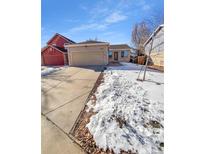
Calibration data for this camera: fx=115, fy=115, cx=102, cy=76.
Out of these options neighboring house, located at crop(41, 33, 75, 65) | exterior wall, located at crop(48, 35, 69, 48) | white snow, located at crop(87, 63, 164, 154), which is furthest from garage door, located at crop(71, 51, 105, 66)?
white snow, located at crop(87, 63, 164, 154)

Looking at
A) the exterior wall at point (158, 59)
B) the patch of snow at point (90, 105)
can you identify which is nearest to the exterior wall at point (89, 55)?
the exterior wall at point (158, 59)

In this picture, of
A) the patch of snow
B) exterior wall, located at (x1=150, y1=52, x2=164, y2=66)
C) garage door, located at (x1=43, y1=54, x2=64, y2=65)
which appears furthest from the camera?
garage door, located at (x1=43, y1=54, x2=64, y2=65)

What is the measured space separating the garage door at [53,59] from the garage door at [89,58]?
432 cm

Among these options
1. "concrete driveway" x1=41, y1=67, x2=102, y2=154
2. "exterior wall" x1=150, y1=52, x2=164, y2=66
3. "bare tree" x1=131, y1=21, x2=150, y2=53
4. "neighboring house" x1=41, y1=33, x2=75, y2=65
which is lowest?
"concrete driveway" x1=41, y1=67, x2=102, y2=154

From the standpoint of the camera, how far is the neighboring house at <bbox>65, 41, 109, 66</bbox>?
1391 centimetres

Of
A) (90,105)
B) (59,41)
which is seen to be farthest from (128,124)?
(59,41)

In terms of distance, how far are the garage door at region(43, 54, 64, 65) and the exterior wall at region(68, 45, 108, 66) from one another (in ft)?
13.2

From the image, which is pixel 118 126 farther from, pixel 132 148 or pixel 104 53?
pixel 104 53

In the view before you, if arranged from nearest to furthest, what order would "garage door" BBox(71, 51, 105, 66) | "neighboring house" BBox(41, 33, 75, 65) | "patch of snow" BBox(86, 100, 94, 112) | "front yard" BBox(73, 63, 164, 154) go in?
1. "front yard" BBox(73, 63, 164, 154)
2. "patch of snow" BBox(86, 100, 94, 112)
3. "garage door" BBox(71, 51, 105, 66)
4. "neighboring house" BBox(41, 33, 75, 65)

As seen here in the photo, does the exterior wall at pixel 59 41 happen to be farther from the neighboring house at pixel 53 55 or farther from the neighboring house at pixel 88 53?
the neighboring house at pixel 88 53

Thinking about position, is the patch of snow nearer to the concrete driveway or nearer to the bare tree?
the concrete driveway

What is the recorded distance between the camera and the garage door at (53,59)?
58.1ft
